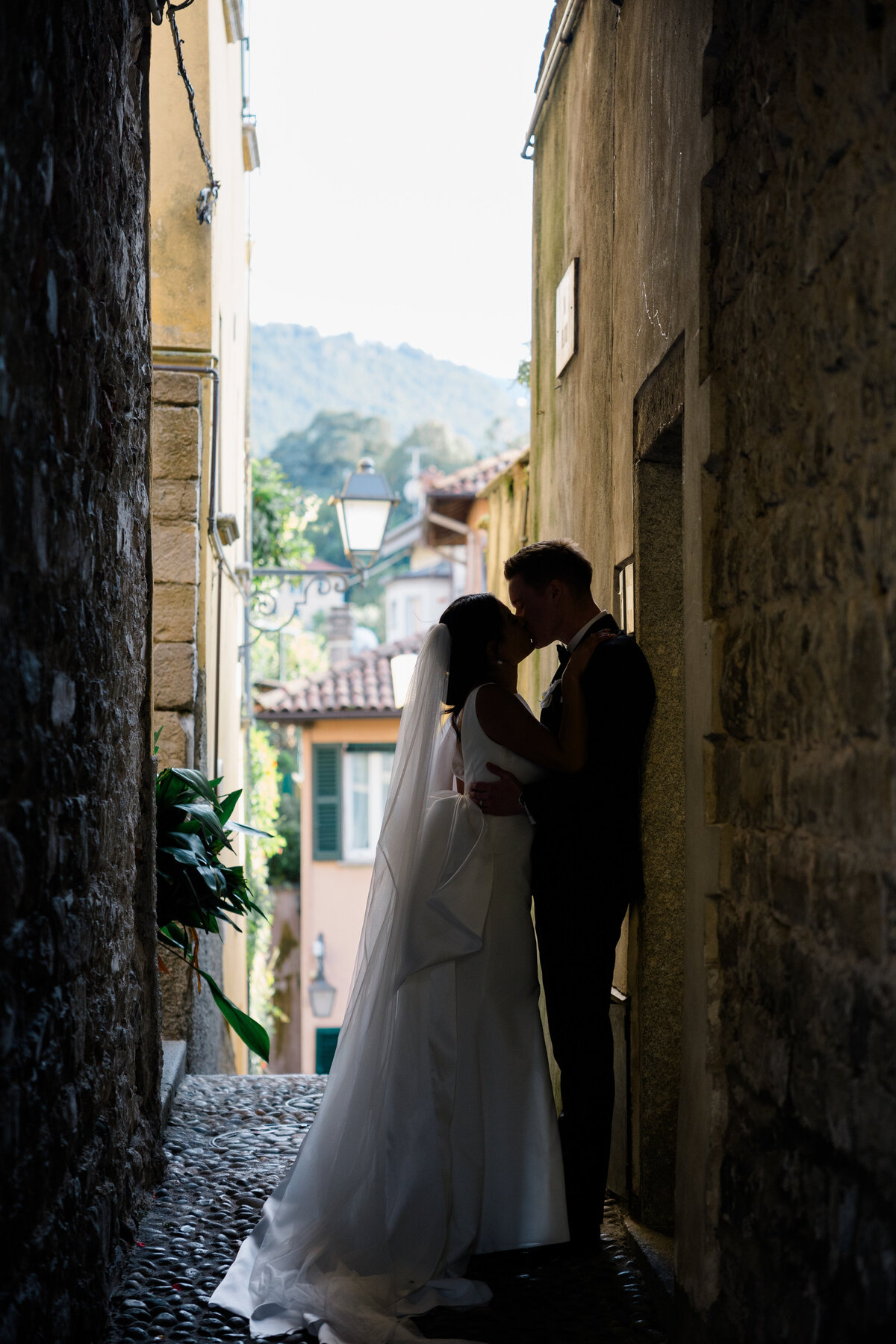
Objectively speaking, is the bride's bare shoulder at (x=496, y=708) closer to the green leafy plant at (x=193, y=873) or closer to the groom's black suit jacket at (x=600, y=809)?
the groom's black suit jacket at (x=600, y=809)

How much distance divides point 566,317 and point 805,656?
380 cm

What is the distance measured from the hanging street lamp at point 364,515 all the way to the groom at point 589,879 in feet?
Answer: 19.4

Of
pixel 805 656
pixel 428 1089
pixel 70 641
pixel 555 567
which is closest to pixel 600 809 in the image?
pixel 555 567

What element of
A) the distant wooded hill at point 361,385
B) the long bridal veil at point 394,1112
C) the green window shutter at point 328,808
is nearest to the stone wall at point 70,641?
the long bridal veil at point 394,1112

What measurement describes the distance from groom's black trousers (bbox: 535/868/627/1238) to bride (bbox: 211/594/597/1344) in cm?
7

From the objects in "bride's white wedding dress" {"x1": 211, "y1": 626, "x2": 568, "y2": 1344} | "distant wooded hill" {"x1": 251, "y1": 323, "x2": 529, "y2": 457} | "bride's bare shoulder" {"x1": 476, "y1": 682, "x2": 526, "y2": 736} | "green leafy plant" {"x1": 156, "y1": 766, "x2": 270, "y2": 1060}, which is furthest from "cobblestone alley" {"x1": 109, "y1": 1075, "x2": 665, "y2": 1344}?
"distant wooded hill" {"x1": 251, "y1": 323, "x2": 529, "y2": 457}

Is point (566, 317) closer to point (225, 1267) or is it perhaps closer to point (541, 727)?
point (541, 727)

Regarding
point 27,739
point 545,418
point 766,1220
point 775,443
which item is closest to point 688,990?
point 766,1220

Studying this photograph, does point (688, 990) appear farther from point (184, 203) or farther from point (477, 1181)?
point (184, 203)

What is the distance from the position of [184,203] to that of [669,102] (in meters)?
4.11

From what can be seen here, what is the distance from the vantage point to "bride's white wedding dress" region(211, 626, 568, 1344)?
3221 mm

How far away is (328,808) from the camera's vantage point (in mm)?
16984

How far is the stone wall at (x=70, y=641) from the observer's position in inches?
86.0

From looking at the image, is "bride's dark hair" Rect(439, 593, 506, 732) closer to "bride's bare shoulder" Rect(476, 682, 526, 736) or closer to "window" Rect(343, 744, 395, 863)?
"bride's bare shoulder" Rect(476, 682, 526, 736)
